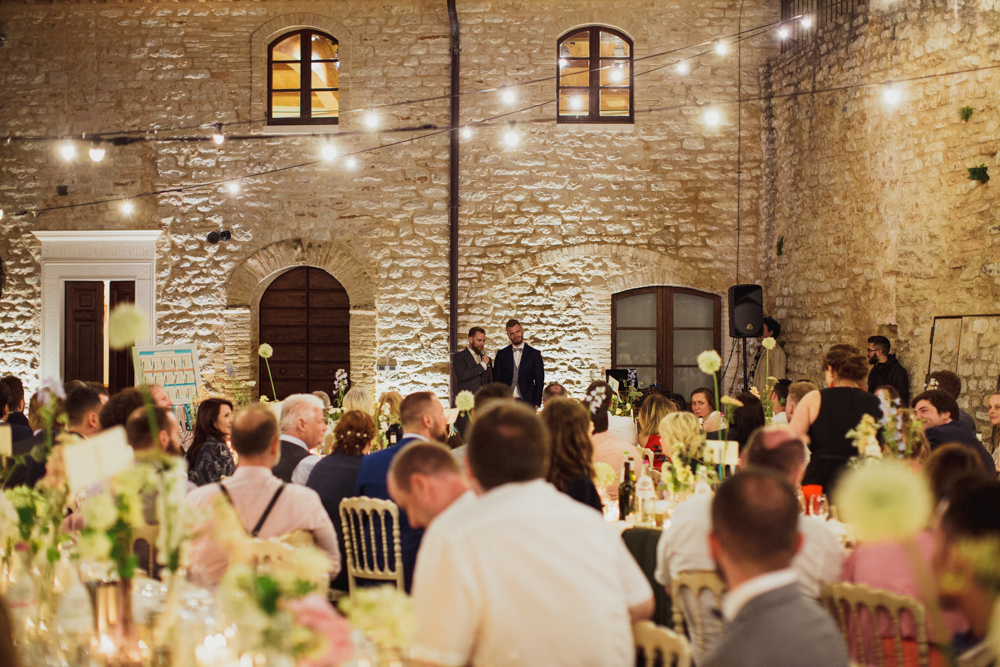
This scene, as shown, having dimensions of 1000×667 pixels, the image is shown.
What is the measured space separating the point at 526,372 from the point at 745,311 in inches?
97.3

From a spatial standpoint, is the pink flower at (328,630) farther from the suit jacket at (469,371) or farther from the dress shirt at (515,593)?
the suit jacket at (469,371)

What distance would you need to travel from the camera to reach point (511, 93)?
34.4 ft

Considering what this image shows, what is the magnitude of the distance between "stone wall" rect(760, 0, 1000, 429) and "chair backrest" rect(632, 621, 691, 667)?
578 centimetres

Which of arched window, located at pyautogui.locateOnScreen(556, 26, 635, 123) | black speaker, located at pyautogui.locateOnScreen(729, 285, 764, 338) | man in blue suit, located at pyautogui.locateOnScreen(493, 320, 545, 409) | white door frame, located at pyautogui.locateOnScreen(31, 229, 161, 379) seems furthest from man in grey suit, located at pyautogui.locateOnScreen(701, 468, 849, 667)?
white door frame, located at pyautogui.locateOnScreen(31, 229, 161, 379)

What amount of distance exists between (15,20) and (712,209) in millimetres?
8500

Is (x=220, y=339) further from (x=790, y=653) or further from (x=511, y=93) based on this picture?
(x=790, y=653)

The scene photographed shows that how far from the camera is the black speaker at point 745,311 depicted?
9.72m

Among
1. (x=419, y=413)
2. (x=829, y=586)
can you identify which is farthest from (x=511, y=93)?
(x=829, y=586)

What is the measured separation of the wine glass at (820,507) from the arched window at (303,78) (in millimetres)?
Answer: 8069

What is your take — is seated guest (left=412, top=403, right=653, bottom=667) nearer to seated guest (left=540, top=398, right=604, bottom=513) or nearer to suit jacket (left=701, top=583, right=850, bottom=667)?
suit jacket (left=701, top=583, right=850, bottom=667)

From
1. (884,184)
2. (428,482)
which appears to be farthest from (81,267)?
(428,482)

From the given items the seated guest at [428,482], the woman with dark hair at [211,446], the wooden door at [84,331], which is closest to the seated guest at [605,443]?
the woman with dark hair at [211,446]

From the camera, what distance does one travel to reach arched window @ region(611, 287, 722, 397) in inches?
416

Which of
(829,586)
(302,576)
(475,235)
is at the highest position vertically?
(475,235)
